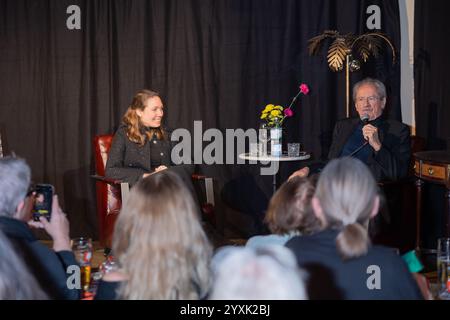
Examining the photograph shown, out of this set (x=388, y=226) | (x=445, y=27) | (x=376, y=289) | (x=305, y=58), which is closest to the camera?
(x=376, y=289)

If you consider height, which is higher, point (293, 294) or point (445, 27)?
point (445, 27)

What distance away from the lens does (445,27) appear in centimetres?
488

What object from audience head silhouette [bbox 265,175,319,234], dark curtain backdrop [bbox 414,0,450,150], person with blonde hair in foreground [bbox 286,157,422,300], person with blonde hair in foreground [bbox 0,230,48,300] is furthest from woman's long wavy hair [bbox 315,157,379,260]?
dark curtain backdrop [bbox 414,0,450,150]

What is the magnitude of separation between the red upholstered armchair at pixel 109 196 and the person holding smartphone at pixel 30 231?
7.41 ft

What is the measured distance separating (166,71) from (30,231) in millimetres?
3484

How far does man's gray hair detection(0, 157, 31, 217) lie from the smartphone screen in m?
0.10

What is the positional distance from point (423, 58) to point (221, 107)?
1.65m

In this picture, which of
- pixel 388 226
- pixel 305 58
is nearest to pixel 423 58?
pixel 305 58

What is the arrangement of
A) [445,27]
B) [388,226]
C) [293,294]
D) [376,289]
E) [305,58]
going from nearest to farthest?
1. [293,294]
2. [376,289]
3. [388,226]
4. [445,27]
5. [305,58]

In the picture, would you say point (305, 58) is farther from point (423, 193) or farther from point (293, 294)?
point (293, 294)

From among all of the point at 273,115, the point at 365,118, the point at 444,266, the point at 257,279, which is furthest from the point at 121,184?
the point at 257,279

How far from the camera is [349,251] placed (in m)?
1.93

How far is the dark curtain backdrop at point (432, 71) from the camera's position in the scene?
16.1ft

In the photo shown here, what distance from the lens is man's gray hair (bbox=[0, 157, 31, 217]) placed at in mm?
2213
